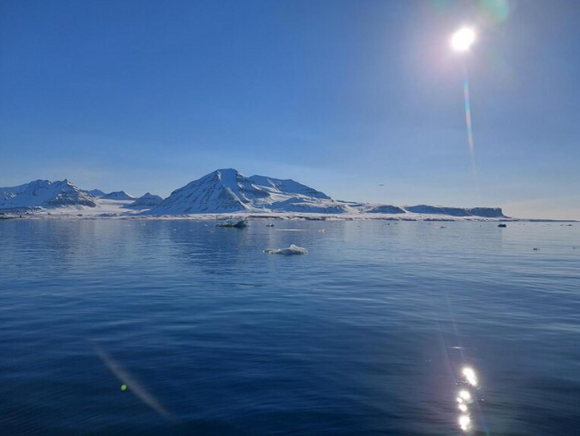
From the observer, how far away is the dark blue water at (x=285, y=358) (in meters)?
8.88

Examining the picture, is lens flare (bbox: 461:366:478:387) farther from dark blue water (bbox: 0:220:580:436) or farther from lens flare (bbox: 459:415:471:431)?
lens flare (bbox: 459:415:471:431)

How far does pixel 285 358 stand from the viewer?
488 inches

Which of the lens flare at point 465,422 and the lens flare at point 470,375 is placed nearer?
the lens flare at point 465,422

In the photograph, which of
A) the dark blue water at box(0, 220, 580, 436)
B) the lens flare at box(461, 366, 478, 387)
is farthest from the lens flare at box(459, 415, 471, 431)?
the lens flare at box(461, 366, 478, 387)

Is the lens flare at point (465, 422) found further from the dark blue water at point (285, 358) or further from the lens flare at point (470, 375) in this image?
the lens flare at point (470, 375)

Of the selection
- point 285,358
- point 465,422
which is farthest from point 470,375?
point 285,358

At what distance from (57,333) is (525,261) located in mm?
42618

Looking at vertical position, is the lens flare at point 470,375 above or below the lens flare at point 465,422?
above

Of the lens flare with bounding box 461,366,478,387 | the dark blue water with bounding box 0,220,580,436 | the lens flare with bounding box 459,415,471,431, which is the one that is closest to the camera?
the lens flare with bounding box 459,415,471,431

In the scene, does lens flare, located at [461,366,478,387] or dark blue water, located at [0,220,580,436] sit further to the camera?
lens flare, located at [461,366,478,387]

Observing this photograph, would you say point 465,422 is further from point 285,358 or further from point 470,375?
point 285,358

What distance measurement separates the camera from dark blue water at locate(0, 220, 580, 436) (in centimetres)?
888

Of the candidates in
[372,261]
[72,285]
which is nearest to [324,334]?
[72,285]

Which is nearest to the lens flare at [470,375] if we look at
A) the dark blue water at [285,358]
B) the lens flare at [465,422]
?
the dark blue water at [285,358]
